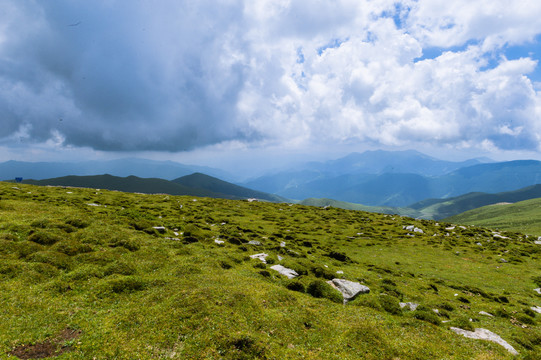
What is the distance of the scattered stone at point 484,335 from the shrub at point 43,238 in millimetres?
34548

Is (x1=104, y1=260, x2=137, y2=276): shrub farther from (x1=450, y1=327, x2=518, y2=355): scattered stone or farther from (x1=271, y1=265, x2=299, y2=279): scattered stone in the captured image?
(x1=450, y1=327, x2=518, y2=355): scattered stone

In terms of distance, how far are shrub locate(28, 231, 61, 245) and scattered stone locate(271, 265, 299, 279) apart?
69.9 ft

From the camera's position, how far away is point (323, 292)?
66.6ft

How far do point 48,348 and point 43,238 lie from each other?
14.5 meters

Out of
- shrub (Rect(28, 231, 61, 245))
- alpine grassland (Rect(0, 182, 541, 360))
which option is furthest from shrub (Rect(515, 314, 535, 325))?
shrub (Rect(28, 231, 61, 245))

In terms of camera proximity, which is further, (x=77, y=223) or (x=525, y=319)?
(x=77, y=223)

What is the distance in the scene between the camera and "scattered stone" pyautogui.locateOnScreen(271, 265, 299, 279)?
80.4ft

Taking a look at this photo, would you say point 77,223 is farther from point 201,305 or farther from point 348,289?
point 348,289

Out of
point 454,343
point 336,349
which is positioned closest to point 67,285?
point 336,349

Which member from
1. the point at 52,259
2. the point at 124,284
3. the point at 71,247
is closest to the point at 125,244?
the point at 71,247

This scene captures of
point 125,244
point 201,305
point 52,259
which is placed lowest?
point 201,305

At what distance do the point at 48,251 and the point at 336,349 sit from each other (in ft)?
75.6

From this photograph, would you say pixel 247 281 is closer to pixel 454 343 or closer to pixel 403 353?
pixel 403 353

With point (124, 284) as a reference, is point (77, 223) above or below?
above
